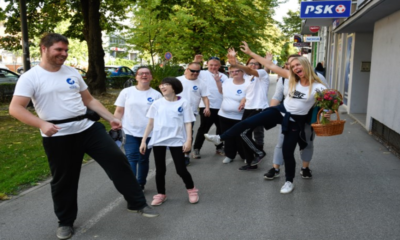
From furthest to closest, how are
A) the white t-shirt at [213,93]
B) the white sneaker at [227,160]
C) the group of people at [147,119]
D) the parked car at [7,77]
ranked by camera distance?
the parked car at [7,77] < the white t-shirt at [213,93] < the white sneaker at [227,160] < the group of people at [147,119]

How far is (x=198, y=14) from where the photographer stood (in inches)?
859

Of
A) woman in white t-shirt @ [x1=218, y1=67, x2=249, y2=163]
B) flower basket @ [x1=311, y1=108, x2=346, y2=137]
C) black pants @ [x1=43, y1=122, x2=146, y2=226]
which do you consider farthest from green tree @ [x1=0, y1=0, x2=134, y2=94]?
black pants @ [x1=43, y1=122, x2=146, y2=226]

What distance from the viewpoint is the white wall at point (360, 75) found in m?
13.1

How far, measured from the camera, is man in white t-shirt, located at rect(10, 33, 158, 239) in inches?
144

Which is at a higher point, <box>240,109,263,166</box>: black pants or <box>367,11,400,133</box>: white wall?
<box>367,11,400,133</box>: white wall

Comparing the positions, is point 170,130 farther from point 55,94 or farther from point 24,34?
point 24,34

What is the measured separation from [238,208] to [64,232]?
1960mm

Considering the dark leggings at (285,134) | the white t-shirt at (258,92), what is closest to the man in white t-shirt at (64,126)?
the dark leggings at (285,134)

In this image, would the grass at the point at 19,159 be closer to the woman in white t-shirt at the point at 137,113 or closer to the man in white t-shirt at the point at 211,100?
the woman in white t-shirt at the point at 137,113

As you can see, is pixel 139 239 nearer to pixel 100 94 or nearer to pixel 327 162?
pixel 327 162

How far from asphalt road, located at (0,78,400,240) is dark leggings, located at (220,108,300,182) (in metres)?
0.37

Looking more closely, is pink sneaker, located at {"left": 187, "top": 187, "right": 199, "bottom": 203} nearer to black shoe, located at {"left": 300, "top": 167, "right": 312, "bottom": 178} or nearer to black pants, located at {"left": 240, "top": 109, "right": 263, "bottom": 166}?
black pants, located at {"left": 240, "top": 109, "right": 263, "bottom": 166}

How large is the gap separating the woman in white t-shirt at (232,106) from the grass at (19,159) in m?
2.79

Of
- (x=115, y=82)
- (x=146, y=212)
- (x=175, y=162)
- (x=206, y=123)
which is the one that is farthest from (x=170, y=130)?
(x=115, y=82)
